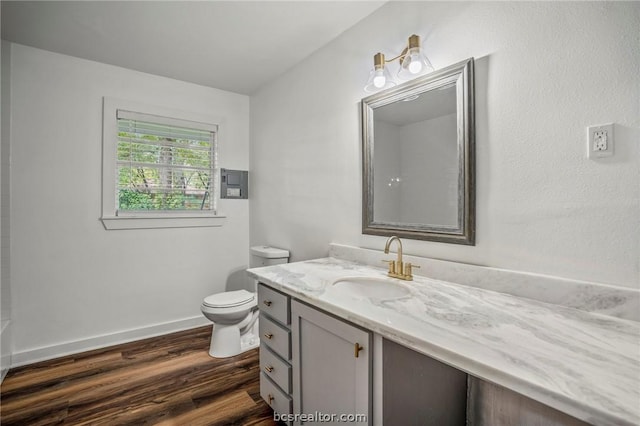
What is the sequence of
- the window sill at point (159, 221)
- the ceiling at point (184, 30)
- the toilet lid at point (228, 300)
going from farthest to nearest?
the window sill at point (159, 221) → the toilet lid at point (228, 300) → the ceiling at point (184, 30)

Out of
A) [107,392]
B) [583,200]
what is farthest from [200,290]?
[583,200]

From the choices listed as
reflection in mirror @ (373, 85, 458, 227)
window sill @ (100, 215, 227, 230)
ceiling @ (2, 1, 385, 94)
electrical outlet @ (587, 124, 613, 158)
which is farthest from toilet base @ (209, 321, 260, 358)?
electrical outlet @ (587, 124, 613, 158)

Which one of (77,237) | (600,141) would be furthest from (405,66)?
(77,237)

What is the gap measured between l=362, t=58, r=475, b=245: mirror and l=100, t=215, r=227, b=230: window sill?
1.75 metres

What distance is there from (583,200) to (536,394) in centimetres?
79

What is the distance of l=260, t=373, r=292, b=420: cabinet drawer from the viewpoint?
4.90 ft

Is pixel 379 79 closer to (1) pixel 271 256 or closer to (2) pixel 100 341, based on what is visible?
(1) pixel 271 256

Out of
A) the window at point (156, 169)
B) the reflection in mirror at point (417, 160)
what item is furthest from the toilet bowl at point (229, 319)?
the reflection in mirror at point (417, 160)

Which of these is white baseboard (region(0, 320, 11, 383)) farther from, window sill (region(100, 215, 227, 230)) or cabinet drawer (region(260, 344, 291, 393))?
cabinet drawer (region(260, 344, 291, 393))

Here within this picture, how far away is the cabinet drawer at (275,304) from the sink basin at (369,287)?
0.26 meters

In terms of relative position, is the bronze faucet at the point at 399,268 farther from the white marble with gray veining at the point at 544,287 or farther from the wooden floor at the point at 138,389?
the wooden floor at the point at 138,389

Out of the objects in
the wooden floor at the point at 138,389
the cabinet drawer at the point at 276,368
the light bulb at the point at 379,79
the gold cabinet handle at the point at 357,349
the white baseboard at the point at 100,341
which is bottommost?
the wooden floor at the point at 138,389

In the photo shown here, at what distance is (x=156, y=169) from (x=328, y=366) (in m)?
2.40

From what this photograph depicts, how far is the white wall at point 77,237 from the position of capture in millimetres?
2227
